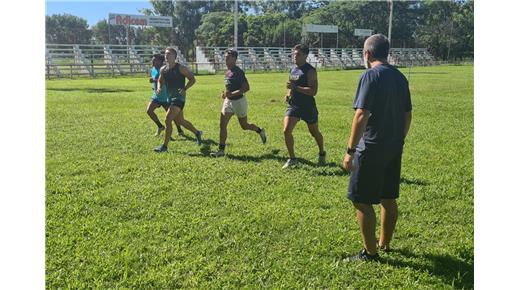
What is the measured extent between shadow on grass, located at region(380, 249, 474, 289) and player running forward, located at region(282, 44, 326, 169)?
3.12 meters

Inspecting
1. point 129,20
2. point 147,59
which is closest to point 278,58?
point 147,59

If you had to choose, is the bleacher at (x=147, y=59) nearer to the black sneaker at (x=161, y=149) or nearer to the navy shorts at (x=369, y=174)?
the black sneaker at (x=161, y=149)

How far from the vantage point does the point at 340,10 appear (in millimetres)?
60531

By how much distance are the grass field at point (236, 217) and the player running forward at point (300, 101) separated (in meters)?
0.40

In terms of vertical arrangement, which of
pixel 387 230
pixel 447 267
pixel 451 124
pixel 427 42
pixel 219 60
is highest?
pixel 427 42

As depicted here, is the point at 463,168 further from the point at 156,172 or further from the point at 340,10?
the point at 340,10

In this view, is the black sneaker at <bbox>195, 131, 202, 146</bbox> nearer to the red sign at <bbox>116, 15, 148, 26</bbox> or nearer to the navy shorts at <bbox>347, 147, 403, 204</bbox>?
the navy shorts at <bbox>347, 147, 403, 204</bbox>

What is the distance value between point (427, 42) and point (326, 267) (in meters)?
67.2

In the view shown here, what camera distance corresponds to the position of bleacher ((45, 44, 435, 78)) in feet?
108

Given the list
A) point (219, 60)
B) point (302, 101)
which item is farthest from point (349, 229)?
point (219, 60)

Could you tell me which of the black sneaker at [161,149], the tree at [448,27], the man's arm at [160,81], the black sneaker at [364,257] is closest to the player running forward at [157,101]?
the man's arm at [160,81]

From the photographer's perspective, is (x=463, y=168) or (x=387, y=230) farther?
(x=463, y=168)

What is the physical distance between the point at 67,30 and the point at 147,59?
37.8 metres

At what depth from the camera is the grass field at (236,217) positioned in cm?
373
